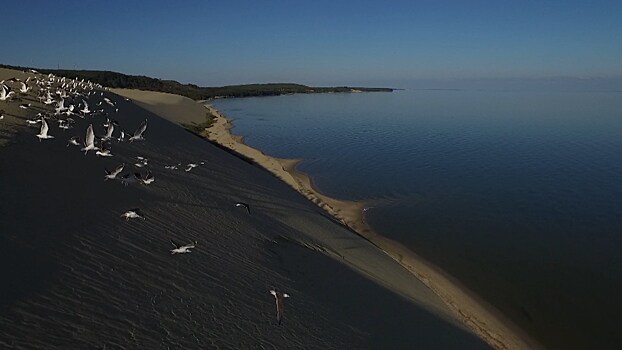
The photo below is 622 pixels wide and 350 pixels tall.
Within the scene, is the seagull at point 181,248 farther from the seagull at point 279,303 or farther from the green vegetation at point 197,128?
the green vegetation at point 197,128

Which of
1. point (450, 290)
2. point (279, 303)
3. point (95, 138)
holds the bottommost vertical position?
point (450, 290)

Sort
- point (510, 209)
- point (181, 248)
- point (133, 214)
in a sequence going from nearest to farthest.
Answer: point (181, 248) < point (133, 214) < point (510, 209)

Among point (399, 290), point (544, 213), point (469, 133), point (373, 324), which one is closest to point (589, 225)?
point (544, 213)

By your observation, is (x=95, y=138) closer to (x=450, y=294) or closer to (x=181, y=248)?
(x=181, y=248)

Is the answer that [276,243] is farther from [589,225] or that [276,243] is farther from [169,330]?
[589,225]

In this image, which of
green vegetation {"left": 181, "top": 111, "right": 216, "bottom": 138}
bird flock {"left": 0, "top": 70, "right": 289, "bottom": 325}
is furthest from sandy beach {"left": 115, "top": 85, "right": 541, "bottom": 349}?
green vegetation {"left": 181, "top": 111, "right": 216, "bottom": 138}

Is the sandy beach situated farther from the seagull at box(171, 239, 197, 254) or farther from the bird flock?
the bird flock

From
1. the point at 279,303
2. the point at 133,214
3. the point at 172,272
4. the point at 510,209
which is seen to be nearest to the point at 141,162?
the point at 133,214
